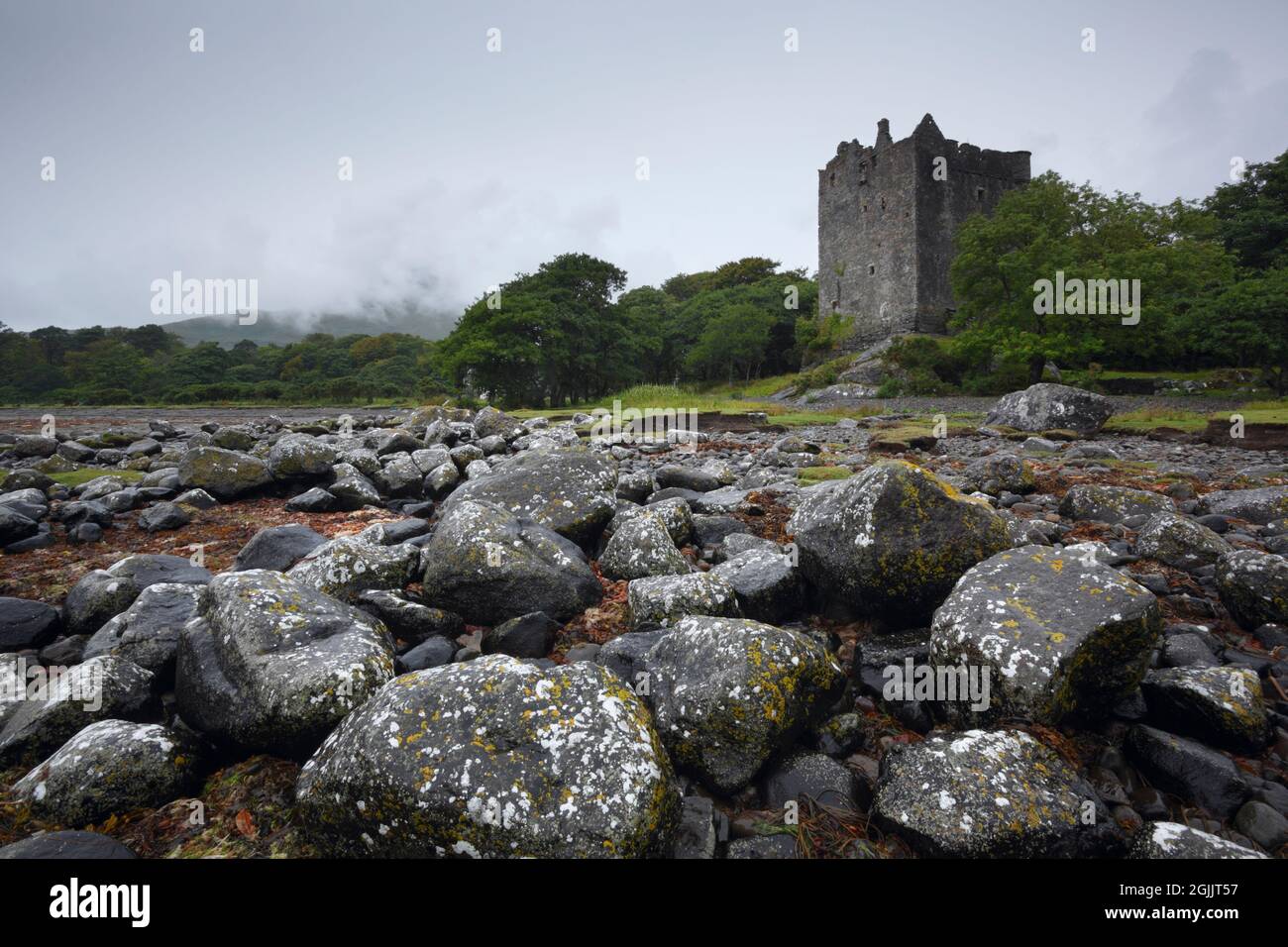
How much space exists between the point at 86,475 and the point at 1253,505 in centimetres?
2083

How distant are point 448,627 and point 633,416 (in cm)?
2157

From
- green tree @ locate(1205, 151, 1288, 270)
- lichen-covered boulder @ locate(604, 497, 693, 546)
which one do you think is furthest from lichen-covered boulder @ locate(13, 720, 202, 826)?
green tree @ locate(1205, 151, 1288, 270)

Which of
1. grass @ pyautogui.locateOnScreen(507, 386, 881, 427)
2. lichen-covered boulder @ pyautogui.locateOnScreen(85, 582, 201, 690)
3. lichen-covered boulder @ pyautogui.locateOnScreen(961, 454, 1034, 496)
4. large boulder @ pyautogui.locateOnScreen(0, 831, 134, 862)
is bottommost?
large boulder @ pyautogui.locateOnScreen(0, 831, 134, 862)

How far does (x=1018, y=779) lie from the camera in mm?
3178

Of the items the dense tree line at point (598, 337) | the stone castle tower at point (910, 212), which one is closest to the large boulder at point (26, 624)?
the dense tree line at point (598, 337)

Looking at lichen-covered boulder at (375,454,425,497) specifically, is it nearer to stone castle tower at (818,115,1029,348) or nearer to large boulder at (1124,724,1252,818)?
large boulder at (1124,724,1252,818)

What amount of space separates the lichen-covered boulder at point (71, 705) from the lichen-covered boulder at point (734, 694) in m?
3.61

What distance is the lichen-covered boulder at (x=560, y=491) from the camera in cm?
741

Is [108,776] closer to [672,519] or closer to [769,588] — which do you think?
[769,588]

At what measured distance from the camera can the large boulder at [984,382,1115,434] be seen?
20141mm

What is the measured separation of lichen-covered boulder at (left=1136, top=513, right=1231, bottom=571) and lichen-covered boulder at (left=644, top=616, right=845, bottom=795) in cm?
421
